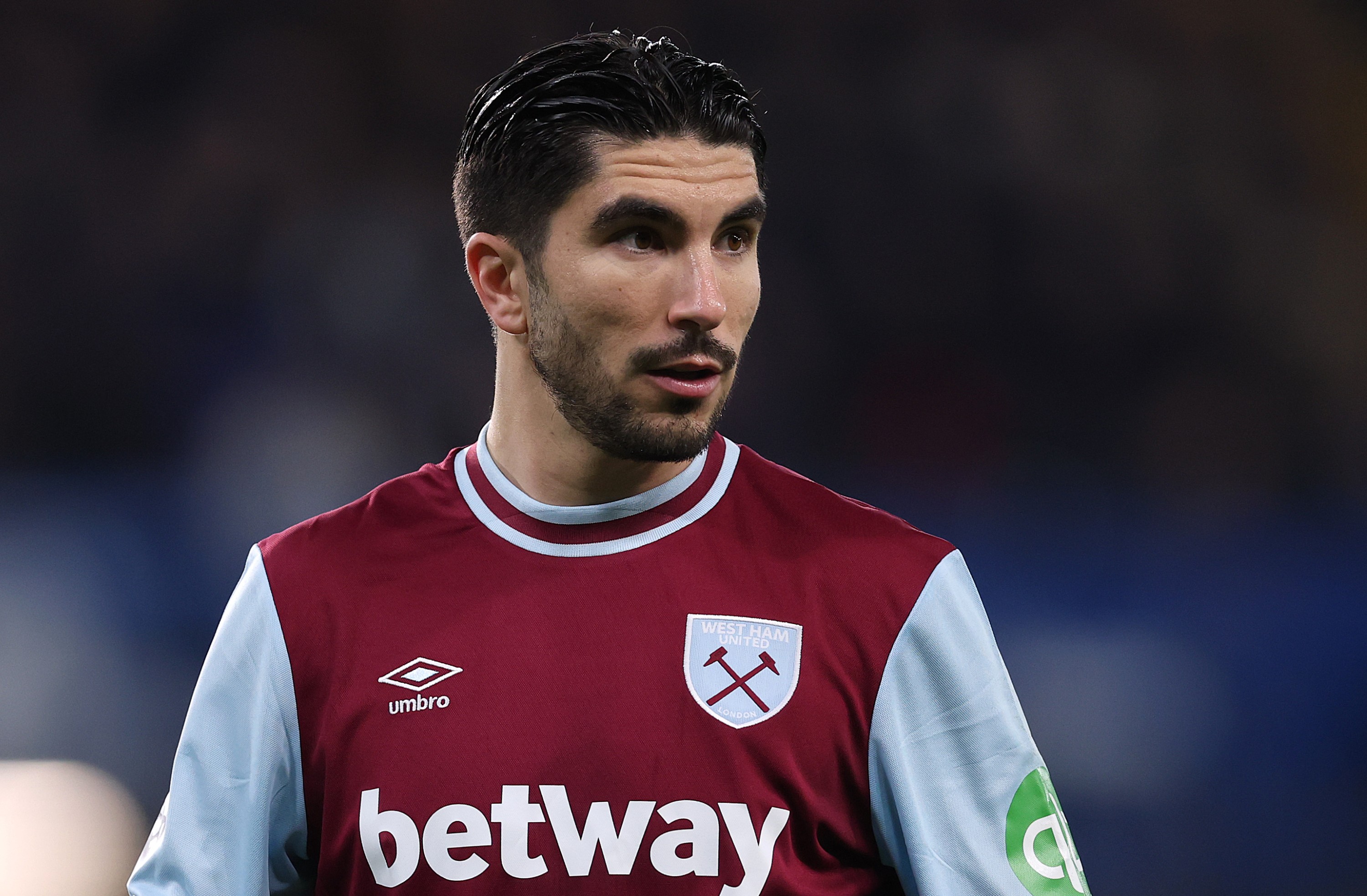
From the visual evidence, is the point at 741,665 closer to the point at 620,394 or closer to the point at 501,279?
the point at 620,394

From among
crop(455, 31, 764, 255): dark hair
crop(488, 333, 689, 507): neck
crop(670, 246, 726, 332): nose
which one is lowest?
crop(488, 333, 689, 507): neck

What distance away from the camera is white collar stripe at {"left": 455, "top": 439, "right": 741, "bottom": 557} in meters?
1.56

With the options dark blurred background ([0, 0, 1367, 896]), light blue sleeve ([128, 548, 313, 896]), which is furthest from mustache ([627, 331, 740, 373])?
dark blurred background ([0, 0, 1367, 896])

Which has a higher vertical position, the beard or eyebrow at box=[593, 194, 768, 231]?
eyebrow at box=[593, 194, 768, 231]

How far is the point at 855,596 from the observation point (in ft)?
4.95

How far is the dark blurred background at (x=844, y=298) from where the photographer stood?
14.5 feet

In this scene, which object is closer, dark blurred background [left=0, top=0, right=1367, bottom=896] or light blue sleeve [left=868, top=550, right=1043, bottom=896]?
light blue sleeve [left=868, top=550, right=1043, bottom=896]

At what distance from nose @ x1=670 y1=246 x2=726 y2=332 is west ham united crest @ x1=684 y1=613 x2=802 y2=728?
0.35 metres

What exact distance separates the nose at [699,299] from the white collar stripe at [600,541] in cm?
24

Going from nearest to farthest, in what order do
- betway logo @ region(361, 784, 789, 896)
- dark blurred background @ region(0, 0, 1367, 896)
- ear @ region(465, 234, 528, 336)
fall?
betway logo @ region(361, 784, 789, 896) < ear @ region(465, 234, 528, 336) < dark blurred background @ region(0, 0, 1367, 896)

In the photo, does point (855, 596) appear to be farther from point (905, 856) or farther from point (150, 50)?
point (150, 50)

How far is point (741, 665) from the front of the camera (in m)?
1.48

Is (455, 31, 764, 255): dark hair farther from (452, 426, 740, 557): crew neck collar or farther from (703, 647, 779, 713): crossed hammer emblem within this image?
(703, 647, 779, 713): crossed hammer emblem

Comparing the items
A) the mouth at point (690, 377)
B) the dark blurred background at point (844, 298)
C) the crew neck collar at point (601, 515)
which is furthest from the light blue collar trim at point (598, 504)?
the dark blurred background at point (844, 298)
